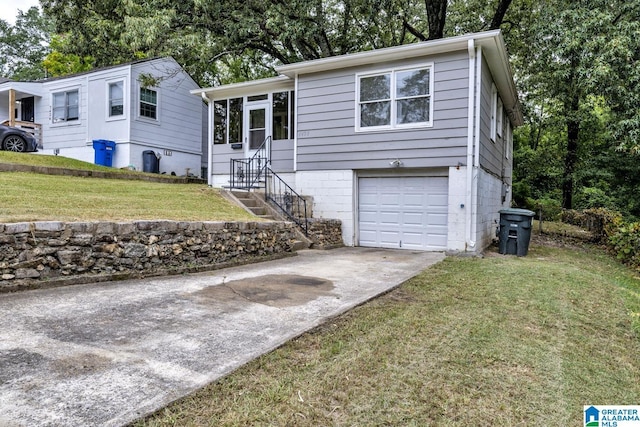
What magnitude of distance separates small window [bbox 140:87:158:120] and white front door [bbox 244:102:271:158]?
5225 millimetres

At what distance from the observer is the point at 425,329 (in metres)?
3.47

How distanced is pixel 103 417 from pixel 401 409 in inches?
61.1

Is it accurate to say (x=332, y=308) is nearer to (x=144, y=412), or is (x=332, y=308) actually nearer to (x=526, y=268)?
(x=144, y=412)

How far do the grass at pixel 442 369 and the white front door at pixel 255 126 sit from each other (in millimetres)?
8560

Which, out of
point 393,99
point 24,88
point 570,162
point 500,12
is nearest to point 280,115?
point 393,99

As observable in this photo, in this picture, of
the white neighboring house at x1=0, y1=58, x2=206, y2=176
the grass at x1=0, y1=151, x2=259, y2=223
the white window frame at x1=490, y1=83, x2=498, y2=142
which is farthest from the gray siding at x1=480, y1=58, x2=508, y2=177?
the white neighboring house at x1=0, y1=58, x2=206, y2=176

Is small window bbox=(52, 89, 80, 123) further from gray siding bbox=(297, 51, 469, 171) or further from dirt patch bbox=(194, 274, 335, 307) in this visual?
dirt patch bbox=(194, 274, 335, 307)

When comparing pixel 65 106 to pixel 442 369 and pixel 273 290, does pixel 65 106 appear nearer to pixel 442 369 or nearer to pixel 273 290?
pixel 273 290

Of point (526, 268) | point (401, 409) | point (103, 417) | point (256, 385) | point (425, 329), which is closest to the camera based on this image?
point (103, 417)

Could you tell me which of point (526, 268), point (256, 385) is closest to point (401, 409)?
point (256, 385)

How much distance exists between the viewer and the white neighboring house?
14555 mm

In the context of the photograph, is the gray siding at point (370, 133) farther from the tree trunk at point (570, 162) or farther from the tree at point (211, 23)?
the tree trunk at point (570, 162)

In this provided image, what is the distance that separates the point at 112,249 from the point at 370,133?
254 inches

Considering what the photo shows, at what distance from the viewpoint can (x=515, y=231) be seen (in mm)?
8617
